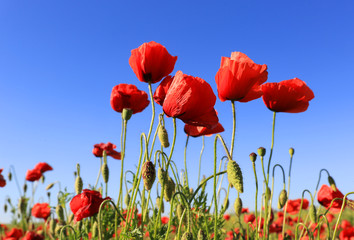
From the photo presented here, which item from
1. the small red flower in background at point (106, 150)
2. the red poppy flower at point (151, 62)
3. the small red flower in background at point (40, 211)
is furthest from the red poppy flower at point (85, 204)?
the small red flower in background at point (40, 211)

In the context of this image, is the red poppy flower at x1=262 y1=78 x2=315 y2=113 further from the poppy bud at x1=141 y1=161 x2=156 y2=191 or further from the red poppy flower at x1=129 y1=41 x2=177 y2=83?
the poppy bud at x1=141 y1=161 x2=156 y2=191

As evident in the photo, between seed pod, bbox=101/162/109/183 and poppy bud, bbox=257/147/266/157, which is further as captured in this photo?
seed pod, bbox=101/162/109/183

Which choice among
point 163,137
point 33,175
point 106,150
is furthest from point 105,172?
point 33,175

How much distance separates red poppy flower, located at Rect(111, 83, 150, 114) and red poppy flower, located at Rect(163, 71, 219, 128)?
2.44 ft

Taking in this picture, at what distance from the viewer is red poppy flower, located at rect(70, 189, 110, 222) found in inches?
66.4

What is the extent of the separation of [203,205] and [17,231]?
239cm

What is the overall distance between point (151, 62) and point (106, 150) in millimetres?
1267

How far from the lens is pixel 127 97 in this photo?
2.08 meters

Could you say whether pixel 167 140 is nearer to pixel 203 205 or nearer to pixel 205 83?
pixel 205 83

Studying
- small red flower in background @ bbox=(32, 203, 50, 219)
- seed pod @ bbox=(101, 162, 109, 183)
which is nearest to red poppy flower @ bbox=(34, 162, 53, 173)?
small red flower in background @ bbox=(32, 203, 50, 219)

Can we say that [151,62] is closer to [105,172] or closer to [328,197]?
[105,172]

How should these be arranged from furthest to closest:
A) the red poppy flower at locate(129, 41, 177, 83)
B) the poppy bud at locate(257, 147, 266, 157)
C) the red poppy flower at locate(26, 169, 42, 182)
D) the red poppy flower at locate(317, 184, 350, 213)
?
the red poppy flower at locate(26, 169, 42, 182) → the red poppy flower at locate(317, 184, 350, 213) → the poppy bud at locate(257, 147, 266, 157) → the red poppy flower at locate(129, 41, 177, 83)

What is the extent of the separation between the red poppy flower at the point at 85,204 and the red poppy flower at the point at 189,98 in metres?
0.66

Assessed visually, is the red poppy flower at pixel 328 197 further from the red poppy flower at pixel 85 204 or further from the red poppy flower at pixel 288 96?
the red poppy flower at pixel 85 204
